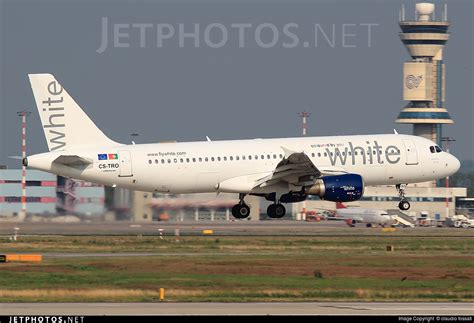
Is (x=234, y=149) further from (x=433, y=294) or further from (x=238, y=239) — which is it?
(x=433, y=294)

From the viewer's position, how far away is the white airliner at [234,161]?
6756 cm

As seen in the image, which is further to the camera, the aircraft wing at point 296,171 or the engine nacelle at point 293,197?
the engine nacelle at point 293,197

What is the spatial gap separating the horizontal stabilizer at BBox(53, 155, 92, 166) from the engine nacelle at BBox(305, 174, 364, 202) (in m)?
13.4

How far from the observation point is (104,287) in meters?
42.5

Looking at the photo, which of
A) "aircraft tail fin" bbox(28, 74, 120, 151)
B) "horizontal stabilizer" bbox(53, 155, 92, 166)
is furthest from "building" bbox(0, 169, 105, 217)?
"horizontal stabilizer" bbox(53, 155, 92, 166)

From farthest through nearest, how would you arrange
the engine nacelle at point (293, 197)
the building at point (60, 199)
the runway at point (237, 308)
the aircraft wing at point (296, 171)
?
the building at point (60, 199)
the engine nacelle at point (293, 197)
the aircraft wing at point (296, 171)
the runway at point (237, 308)

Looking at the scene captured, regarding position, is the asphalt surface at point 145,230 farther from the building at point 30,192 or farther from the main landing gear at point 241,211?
the building at point 30,192

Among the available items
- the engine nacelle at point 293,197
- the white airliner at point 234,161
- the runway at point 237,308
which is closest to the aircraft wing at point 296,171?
the white airliner at point 234,161

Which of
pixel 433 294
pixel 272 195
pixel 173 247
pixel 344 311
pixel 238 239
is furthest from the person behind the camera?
pixel 272 195

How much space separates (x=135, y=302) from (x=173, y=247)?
73.3ft

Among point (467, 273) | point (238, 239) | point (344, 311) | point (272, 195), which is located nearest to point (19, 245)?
point (238, 239)

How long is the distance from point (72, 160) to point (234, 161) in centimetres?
980

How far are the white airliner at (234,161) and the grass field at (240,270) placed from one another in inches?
160

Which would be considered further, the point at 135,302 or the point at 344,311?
the point at 135,302
